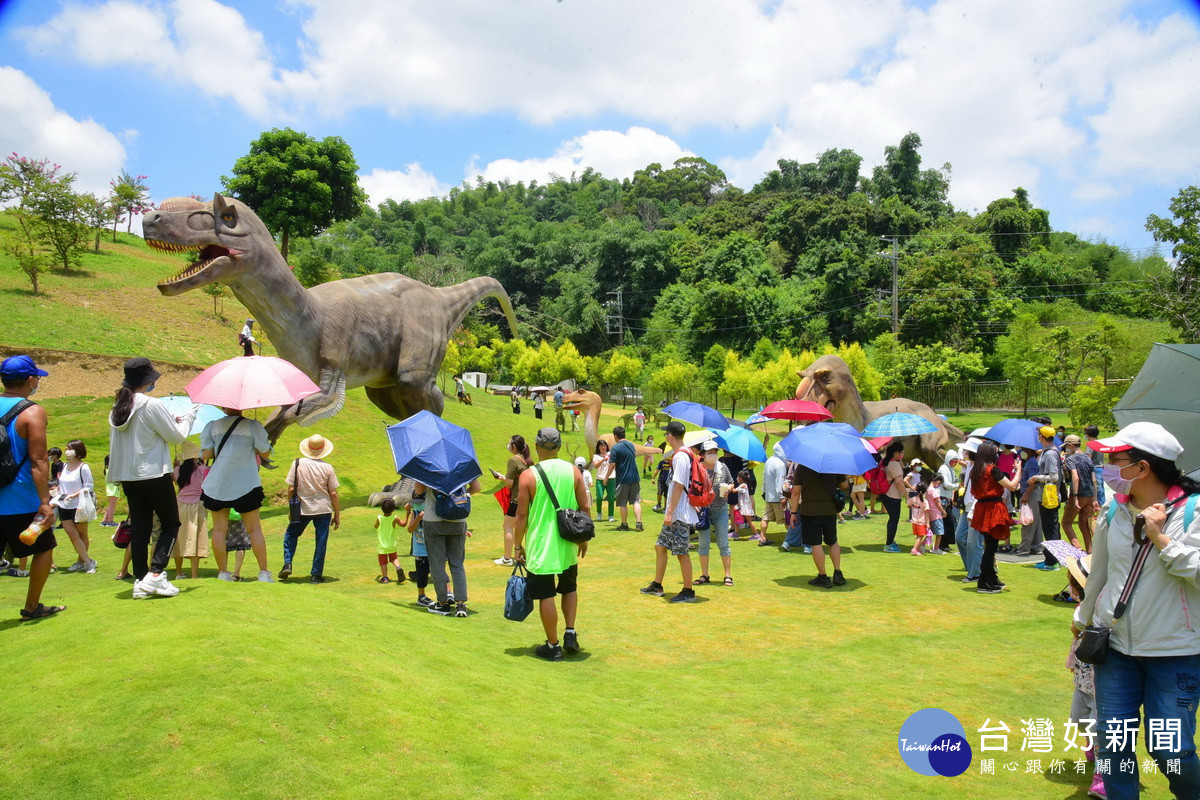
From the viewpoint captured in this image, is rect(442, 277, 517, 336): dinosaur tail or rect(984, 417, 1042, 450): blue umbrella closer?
rect(984, 417, 1042, 450): blue umbrella

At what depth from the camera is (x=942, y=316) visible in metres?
40.9

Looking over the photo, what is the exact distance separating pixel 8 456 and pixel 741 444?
9.28 metres

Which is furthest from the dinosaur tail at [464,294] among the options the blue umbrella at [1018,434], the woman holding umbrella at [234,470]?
the blue umbrella at [1018,434]

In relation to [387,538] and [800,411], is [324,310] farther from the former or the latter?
[800,411]

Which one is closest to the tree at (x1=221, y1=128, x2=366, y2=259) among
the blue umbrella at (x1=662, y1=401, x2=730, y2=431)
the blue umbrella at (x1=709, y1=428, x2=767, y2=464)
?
the blue umbrella at (x1=662, y1=401, x2=730, y2=431)

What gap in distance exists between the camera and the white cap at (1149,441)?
3.50 m

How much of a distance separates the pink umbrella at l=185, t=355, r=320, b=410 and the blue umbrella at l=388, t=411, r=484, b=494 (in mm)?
982

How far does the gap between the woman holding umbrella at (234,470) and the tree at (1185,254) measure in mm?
29454

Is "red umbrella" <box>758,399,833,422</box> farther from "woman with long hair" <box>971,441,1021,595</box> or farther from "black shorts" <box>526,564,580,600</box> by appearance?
"black shorts" <box>526,564,580,600</box>

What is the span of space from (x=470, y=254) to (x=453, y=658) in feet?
234

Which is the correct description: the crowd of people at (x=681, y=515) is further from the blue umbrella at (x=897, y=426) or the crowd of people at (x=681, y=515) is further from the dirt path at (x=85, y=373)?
the dirt path at (x=85, y=373)

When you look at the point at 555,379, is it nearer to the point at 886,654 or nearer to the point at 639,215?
the point at 886,654

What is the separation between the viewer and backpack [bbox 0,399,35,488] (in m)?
4.98

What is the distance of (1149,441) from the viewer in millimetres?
3527
